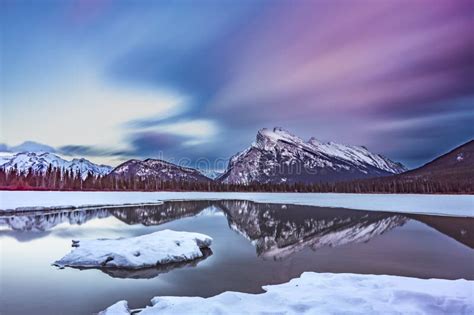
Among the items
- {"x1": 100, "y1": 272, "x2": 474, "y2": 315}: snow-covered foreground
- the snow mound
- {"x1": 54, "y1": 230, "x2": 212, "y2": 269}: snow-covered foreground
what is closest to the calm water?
the snow mound

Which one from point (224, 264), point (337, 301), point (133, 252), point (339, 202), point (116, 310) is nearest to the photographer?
point (116, 310)

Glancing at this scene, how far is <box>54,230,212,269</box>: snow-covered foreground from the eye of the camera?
35.2ft

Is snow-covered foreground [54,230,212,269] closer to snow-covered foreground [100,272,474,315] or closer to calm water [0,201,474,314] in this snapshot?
calm water [0,201,474,314]

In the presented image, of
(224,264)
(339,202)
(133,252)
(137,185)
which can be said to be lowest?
(224,264)

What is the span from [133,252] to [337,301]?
271 inches

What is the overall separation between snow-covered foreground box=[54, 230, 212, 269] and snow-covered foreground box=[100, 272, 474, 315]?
4190mm

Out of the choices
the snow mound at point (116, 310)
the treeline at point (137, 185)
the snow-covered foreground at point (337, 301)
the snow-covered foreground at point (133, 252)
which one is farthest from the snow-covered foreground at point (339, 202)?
the snow mound at point (116, 310)

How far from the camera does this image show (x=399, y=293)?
22.6 ft

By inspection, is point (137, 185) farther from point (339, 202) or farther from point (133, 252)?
point (133, 252)

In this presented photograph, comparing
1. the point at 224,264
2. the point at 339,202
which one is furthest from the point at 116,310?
the point at 339,202

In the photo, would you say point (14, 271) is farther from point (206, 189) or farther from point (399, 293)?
point (206, 189)

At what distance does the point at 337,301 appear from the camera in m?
6.64

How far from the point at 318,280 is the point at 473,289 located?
309cm

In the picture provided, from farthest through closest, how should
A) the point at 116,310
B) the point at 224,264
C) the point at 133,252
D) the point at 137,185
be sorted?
the point at 137,185
the point at 133,252
the point at 224,264
the point at 116,310
